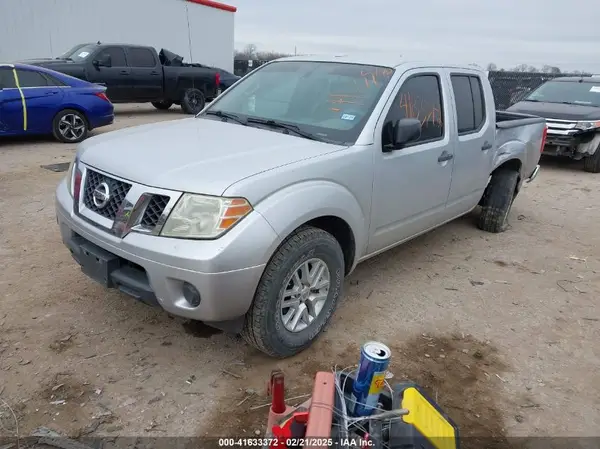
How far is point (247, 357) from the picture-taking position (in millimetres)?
3057

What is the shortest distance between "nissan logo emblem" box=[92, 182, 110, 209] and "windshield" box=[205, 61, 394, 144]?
47.6 inches

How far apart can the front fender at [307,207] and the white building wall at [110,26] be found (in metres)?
15.5

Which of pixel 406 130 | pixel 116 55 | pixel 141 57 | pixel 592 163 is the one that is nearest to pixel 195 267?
pixel 406 130

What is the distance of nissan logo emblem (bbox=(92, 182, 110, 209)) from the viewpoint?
8.93 feet

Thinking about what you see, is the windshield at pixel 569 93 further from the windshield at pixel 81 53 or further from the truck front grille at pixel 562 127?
the windshield at pixel 81 53

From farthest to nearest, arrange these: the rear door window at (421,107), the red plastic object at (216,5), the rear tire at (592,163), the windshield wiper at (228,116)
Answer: the red plastic object at (216,5) < the rear tire at (592,163) < the windshield wiper at (228,116) < the rear door window at (421,107)

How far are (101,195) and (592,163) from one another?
9777mm

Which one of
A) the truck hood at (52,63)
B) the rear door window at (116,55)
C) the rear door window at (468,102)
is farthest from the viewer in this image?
the rear door window at (116,55)

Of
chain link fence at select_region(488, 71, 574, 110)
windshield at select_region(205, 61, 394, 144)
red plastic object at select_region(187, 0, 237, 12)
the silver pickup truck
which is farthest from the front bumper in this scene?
red plastic object at select_region(187, 0, 237, 12)

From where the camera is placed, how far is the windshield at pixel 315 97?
3.33 metres

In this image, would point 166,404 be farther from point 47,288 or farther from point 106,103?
point 106,103

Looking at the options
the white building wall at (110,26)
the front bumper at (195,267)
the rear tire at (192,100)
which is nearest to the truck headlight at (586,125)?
the front bumper at (195,267)

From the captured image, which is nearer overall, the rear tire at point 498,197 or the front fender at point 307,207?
the front fender at point 307,207

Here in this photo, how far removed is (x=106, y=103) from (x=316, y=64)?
21.4 feet
